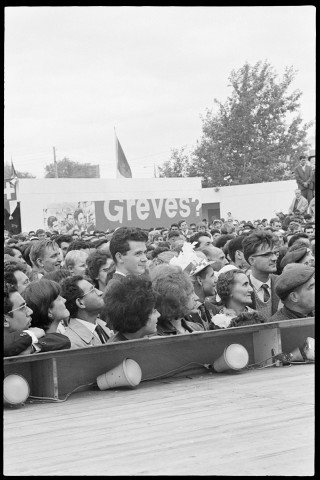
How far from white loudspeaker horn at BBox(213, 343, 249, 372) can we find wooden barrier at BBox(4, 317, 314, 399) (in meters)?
0.13

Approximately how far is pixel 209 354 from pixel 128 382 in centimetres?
86

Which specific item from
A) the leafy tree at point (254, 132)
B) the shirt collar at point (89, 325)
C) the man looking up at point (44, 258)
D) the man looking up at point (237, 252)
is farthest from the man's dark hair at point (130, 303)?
the leafy tree at point (254, 132)

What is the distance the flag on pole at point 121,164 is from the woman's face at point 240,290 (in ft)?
106

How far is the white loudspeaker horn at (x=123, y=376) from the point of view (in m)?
5.78

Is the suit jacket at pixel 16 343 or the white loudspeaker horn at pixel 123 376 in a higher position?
the suit jacket at pixel 16 343

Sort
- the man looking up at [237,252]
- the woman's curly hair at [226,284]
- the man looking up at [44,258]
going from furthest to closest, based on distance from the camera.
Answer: the man looking up at [237,252] < the man looking up at [44,258] < the woman's curly hair at [226,284]

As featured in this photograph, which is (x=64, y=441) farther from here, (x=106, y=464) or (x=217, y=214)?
(x=217, y=214)

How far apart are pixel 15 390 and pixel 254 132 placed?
44.9 m

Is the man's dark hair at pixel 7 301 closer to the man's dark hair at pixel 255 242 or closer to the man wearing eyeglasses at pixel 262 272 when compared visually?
the man wearing eyeglasses at pixel 262 272

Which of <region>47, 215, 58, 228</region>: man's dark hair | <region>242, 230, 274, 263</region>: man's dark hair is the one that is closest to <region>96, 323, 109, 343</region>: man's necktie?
<region>242, 230, 274, 263</region>: man's dark hair

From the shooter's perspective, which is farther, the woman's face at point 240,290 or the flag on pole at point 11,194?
the flag on pole at point 11,194

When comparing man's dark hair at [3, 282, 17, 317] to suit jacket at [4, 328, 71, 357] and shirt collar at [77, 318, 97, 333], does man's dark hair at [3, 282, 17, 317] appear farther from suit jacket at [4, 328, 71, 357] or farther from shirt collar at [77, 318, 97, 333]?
shirt collar at [77, 318, 97, 333]

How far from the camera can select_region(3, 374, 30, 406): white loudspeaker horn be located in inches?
211
